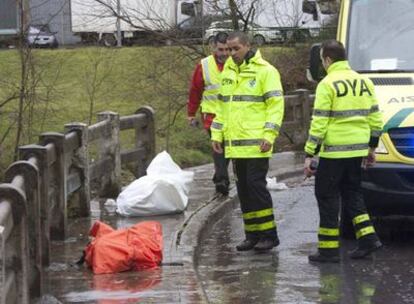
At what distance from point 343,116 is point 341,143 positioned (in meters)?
0.22

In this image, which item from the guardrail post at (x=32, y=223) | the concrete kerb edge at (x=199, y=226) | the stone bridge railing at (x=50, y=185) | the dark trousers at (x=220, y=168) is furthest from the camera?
the dark trousers at (x=220, y=168)

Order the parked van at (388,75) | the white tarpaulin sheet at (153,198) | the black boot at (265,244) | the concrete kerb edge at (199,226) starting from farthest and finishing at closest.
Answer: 1. the white tarpaulin sheet at (153,198)
2. the black boot at (265,244)
3. the parked van at (388,75)
4. the concrete kerb edge at (199,226)

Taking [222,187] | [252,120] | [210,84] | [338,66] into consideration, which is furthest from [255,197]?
[222,187]

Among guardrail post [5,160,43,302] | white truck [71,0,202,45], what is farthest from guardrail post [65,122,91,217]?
white truck [71,0,202,45]

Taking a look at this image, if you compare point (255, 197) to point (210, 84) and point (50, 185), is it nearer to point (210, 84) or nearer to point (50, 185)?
point (50, 185)

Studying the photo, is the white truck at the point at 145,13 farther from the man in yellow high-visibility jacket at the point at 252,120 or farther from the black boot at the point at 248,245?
the black boot at the point at 248,245

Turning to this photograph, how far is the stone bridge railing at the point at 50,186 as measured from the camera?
504 cm

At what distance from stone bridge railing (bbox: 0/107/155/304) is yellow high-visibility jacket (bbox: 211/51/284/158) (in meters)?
1.57

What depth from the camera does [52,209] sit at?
8141 millimetres

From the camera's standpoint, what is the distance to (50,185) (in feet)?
26.7

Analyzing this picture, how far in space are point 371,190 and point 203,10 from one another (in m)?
11.1

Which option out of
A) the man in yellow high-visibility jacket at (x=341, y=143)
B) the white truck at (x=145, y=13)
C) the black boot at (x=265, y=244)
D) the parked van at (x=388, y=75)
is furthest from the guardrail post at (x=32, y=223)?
the white truck at (x=145, y=13)

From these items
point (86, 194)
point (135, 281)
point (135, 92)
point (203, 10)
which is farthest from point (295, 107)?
point (135, 281)

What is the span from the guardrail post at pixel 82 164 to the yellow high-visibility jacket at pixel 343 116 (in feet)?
8.31
